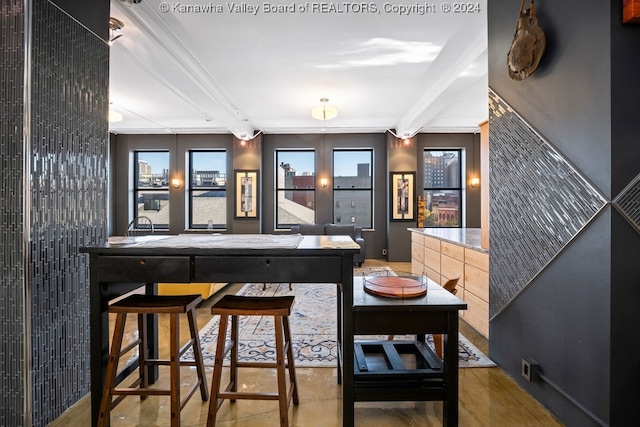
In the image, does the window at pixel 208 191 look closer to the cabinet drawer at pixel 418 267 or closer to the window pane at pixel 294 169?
the window pane at pixel 294 169

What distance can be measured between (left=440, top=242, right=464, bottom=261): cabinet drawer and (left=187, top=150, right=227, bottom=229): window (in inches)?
219

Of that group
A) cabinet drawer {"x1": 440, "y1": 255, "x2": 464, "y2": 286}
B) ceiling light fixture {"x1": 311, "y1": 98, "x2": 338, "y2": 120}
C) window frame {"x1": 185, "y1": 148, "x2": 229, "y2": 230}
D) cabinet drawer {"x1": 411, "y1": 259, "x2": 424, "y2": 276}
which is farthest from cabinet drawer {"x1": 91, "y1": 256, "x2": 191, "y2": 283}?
window frame {"x1": 185, "y1": 148, "x2": 229, "y2": 230}

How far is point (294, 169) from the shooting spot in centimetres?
827

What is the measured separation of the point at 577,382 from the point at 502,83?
1950 millimetres

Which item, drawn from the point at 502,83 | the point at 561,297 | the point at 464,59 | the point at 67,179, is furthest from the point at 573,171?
the point at 67,179

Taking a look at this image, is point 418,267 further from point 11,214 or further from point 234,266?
point 11,214

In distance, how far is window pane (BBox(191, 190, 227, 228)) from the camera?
8.34 m

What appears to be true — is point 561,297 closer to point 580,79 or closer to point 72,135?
point 580,79

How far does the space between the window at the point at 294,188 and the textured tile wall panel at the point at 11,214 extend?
6.46m

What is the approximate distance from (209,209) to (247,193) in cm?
123

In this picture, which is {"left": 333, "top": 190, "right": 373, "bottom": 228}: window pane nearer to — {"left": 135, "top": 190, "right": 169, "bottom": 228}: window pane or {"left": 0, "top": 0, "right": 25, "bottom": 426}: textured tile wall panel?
{"left": 135, "top": 190, "right": 169, "bottom": 228}: window pane

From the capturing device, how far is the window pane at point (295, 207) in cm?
823

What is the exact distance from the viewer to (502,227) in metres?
2.52

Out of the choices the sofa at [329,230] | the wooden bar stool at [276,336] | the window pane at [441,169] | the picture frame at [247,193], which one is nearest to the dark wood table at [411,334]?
the wooden bar stool at [276,336]
